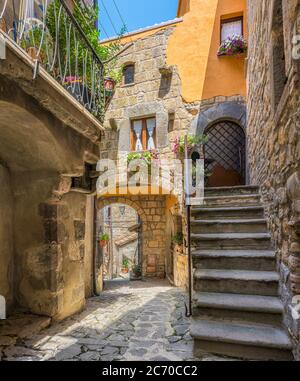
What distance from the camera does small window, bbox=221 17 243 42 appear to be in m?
6.20

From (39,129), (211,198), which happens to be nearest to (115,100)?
(211,198)

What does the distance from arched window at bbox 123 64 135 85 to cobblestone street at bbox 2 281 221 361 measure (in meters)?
6.06

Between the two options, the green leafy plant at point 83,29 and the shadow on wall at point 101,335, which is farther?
the green leafy plant at point 83,29

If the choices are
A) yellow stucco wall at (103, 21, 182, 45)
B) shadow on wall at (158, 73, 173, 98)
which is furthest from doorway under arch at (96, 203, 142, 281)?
yellow stucco wall at (103, 21, 182, 45)

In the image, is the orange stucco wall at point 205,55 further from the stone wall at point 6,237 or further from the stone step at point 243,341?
the stone step at point 243,341

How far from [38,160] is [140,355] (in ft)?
7.45

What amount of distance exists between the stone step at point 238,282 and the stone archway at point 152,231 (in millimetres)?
5818

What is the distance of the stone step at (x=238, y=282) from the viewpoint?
237 cm

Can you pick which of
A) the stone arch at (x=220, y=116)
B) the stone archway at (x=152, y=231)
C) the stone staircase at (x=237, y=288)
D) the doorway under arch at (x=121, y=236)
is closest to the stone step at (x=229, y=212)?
the stone staircase at (x=237, y=288)

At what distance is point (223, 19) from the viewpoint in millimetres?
6277

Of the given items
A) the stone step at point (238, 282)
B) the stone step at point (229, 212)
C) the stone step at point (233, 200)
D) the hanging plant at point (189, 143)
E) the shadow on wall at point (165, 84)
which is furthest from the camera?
the shadow on wall at point (165, 84)

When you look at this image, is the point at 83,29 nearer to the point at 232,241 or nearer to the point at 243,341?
the point at 232,241

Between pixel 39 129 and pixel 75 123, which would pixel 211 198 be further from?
pixel 39 129

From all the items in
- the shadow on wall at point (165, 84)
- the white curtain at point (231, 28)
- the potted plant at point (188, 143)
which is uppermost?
the white curtain at point (231, 28)
